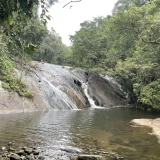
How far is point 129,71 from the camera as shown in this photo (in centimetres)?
2969

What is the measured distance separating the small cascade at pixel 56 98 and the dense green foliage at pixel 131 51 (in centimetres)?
685

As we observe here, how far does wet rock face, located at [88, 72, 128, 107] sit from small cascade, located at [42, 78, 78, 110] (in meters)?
6.22

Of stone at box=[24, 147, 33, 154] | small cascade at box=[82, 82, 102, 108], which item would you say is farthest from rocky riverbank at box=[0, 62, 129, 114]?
stone at box=[24, 147, 33, 154]

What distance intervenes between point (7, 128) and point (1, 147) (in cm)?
346

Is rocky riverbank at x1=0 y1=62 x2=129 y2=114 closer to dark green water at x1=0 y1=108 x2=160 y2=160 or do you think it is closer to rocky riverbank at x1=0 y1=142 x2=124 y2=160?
dark green water at x1=0 y1=108 x2=160 y2=160

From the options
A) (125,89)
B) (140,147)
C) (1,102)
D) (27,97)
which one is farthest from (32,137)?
(125,89)

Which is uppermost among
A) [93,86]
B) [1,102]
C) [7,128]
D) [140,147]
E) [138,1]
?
[138,1]

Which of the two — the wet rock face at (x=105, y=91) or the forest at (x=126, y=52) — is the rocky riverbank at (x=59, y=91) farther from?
the forest at (x=126, y=52)

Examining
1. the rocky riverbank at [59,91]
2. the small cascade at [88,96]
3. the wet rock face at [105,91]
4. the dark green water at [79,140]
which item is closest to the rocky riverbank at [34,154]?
the dark green water at [79,140]

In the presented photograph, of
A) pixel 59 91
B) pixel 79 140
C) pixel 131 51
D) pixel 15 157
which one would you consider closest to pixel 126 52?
pixel 131 51

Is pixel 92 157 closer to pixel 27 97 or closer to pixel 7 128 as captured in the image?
pixel 7 128

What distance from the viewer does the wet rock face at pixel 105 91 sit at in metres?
31.0

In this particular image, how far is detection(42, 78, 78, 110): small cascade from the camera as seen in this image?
2294 centimetres

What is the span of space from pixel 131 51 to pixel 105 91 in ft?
23.8
